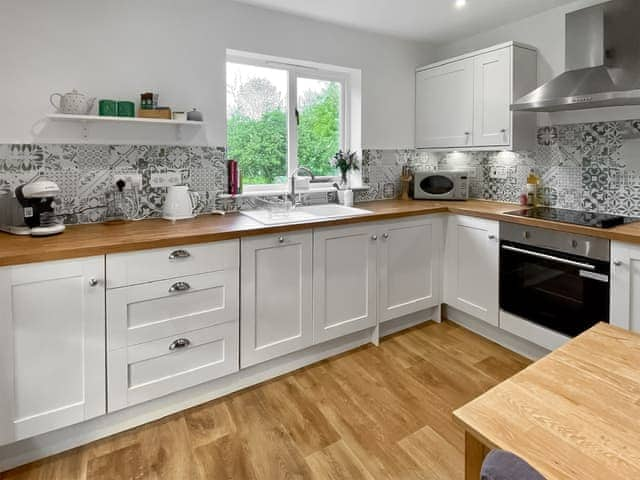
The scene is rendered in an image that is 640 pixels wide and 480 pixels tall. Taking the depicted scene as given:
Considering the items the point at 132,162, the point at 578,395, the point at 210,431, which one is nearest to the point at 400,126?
the point at 132,162

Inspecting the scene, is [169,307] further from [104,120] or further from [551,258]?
[551,258]

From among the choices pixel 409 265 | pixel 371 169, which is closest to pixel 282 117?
pixel 371 169

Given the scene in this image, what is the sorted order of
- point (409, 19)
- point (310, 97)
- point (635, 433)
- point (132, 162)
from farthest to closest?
point (310, 97)
point (409, 19)
point (132, 162)
point (635, 433)

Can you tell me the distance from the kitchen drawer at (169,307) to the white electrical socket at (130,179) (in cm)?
75

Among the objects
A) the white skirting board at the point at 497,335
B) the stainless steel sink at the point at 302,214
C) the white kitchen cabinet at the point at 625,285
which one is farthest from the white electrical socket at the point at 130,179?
the white kitchen cabinet at the point at 625,285

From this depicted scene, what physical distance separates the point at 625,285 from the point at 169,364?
2283 mm

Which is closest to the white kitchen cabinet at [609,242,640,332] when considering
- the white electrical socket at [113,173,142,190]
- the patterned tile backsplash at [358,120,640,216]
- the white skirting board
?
the white skirting board

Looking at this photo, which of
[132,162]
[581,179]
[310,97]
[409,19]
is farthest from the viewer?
[310,97]

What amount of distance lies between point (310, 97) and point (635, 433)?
2894 mm

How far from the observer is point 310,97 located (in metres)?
3.14

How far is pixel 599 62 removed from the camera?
7.70 feet

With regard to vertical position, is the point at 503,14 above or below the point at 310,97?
above

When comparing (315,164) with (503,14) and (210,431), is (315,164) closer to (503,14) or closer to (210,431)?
(503,14)

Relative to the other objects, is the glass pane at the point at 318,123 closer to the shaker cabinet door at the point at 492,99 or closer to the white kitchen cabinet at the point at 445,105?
the white kitchen cabinet at the point at 445,105
